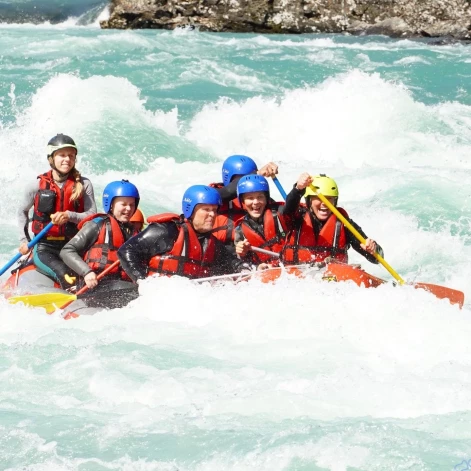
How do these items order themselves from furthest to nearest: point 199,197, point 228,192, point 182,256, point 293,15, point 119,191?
point 293,15
point 228,192
point 119,191
point 182,256
point 199,197

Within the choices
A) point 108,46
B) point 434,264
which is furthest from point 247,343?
point 108,46

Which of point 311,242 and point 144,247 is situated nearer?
point 144,247

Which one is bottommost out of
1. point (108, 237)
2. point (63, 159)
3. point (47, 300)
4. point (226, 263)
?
point (47, 300)

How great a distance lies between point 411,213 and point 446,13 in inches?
649

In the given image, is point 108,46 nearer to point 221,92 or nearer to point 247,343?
point 221,92

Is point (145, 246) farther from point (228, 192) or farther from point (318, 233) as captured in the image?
point (318, 233)

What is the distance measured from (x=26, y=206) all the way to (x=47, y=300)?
2.96 feet

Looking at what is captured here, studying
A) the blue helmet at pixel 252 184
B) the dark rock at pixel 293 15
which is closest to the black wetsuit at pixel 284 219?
the blue helmet at pixel 252 184

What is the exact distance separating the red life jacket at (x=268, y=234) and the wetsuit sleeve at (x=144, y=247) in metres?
0.69

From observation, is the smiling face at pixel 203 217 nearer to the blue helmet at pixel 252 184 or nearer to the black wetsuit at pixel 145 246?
the black wetsuit at pixel 145 246

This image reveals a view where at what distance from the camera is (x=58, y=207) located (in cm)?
712

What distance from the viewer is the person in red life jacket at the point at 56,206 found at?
23.0 ft

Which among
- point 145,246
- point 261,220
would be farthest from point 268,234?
point 145,246

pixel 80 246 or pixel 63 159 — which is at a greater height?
pixel 63 159
